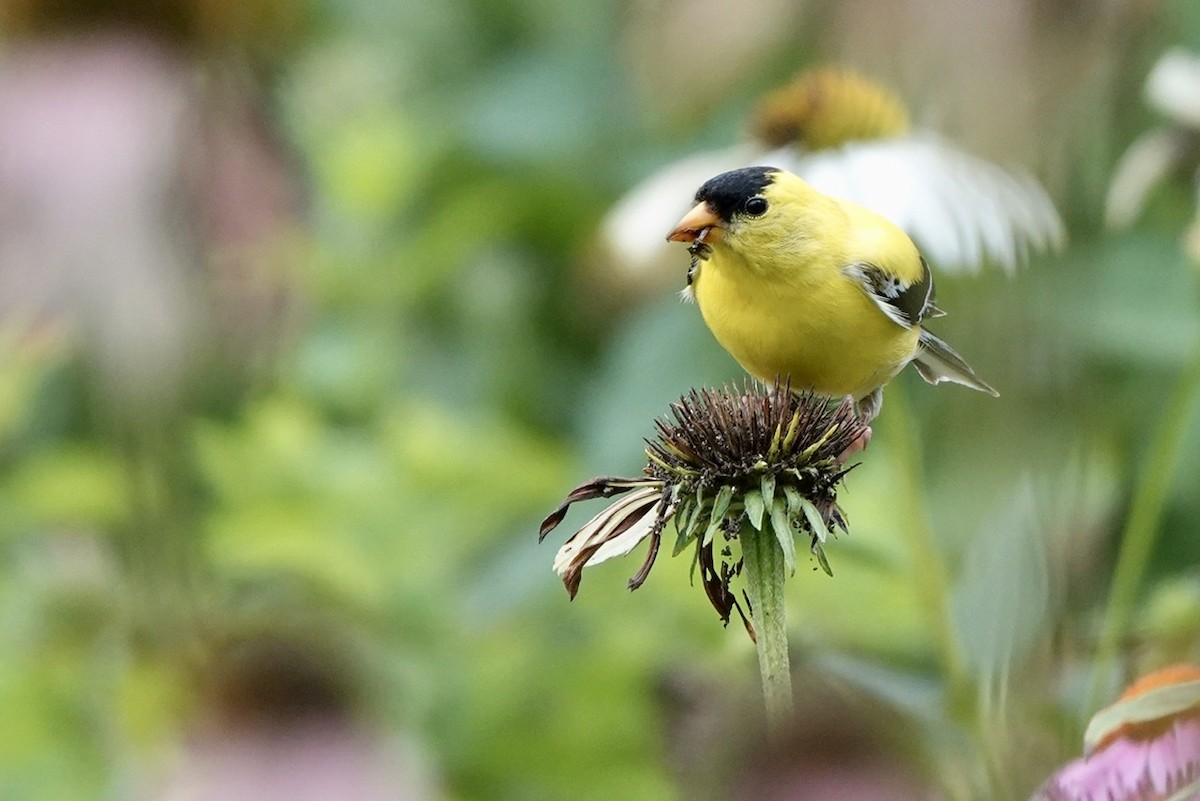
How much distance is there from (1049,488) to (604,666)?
2.47 ft

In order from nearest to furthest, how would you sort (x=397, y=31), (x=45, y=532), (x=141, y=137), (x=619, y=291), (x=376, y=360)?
(x=141, y=137) < (x=619, y=291) < (x=45, y=532) < (x=376, y=360) < (x=397, y=31)

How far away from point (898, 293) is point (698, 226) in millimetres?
32

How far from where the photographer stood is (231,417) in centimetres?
145

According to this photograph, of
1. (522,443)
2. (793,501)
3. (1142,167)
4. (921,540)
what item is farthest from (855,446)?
(522,443)

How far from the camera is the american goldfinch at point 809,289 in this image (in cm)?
20

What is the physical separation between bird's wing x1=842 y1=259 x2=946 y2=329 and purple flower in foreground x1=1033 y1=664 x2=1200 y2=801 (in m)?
0.07

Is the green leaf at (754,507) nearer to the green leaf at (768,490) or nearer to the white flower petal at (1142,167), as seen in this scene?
the green leaf at (768,490)

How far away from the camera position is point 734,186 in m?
0.22

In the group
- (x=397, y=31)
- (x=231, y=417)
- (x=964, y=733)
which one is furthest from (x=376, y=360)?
(x=964, y=733)

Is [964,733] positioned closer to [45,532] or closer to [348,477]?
[348,477]

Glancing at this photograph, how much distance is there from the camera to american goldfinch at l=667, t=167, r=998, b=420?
201 millimetres

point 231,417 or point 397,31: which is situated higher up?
point 397,31

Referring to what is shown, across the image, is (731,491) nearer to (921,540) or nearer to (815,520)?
(815,520)

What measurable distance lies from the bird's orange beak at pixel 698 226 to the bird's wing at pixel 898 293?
0.07 ft
